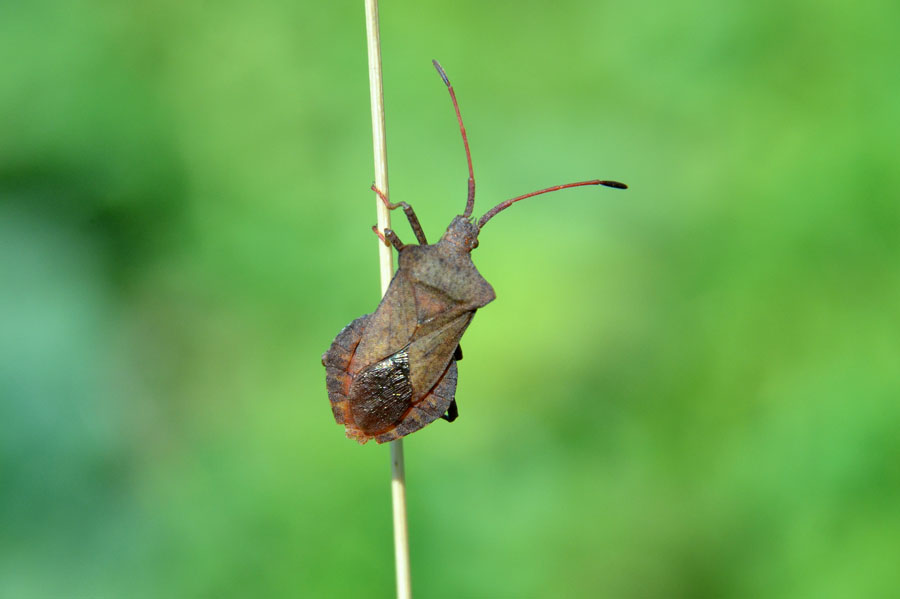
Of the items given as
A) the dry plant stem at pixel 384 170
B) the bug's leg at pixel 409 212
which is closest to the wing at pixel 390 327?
the bug's leg at pixel 409 212

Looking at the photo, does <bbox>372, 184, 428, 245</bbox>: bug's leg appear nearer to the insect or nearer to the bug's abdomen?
the insect

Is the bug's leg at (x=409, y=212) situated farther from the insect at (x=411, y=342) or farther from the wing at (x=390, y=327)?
the wing at (x=390, y=327)

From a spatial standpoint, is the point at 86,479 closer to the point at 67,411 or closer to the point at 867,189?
the point at 67,411

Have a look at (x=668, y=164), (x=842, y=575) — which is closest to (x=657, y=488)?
(x=842, y=575)

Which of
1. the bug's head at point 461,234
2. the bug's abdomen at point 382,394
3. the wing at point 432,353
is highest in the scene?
the bug's head at point 461,234

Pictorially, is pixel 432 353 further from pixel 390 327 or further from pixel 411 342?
pixel 390 327

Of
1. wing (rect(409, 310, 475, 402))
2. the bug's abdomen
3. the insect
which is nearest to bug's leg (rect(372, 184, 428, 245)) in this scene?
the insect
